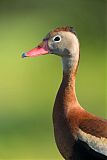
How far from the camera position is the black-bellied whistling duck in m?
2.60

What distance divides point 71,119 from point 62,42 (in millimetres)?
336

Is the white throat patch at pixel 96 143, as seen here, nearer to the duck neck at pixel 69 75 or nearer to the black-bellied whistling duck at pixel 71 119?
the black-bellied whistling duck at pixel 71 119

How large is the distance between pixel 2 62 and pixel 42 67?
44 cm

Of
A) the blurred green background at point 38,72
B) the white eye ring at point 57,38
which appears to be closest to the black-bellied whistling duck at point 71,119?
the white eye ring at point 57,38

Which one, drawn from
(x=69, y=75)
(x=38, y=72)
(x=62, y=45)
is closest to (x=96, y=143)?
(x=69, y=75)

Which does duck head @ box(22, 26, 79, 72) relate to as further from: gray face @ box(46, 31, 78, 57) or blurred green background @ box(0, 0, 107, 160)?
blurred green background @ box(0, 0, 107, 160)

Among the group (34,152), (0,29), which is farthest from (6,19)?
(34,152)

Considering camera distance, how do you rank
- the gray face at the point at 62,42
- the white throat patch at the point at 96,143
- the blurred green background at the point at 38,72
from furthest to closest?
the blurred green background at the point at 38,72 < the gray face at the point at 62,42 < the white throat patch at the point at 96,143

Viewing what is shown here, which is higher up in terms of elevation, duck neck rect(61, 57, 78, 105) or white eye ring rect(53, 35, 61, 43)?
white eye ring rect(53, 35, 61, 43)

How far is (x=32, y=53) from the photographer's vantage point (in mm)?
2764

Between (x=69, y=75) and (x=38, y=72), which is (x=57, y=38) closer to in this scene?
(x=69, y=75)

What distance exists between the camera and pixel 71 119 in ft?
8.71

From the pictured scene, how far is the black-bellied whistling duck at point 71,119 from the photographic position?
2598 millimetres

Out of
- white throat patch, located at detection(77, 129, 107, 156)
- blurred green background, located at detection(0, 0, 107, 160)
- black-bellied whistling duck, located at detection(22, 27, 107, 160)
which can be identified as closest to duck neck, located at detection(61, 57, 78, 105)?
black-bellied whistling duck, located at detection(22, 27, 107, 160)
